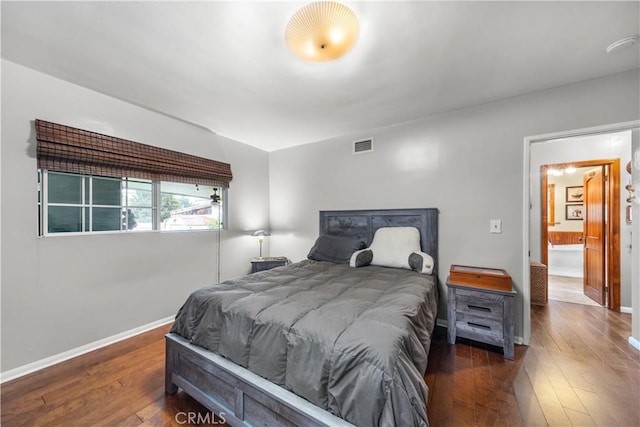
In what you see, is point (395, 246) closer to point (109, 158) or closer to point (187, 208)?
point (187, 208)

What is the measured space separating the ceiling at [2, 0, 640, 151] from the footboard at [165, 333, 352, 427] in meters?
2.00

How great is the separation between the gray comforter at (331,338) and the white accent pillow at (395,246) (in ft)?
1.96

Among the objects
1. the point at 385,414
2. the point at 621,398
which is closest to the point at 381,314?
the point at 385,414

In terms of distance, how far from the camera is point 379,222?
9.94 feet

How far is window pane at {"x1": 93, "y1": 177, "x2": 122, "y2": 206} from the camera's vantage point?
2.32 meters

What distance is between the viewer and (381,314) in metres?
1.30

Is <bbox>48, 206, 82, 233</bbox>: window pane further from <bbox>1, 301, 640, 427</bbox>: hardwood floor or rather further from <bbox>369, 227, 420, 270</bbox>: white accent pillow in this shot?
<bbox>369, 227, 420, 270</bbox>: white accent pillow

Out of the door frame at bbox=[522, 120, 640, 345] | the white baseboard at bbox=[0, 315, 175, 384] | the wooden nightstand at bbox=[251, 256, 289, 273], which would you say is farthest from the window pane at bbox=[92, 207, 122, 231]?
the door frame at bbox=[522, 120, 640, 345]

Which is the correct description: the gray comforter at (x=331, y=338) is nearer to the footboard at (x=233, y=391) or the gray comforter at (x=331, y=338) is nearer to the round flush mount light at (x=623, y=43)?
the footboard at (x=233, y=391)

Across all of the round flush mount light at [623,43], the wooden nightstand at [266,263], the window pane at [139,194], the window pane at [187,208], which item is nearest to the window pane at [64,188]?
the window pane at [139,194]

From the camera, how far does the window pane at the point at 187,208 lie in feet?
9.37

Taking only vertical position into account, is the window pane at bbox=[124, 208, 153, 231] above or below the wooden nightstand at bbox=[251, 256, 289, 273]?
above

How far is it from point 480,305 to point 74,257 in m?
3.59

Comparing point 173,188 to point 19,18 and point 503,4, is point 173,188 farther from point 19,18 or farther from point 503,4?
point 503,4
